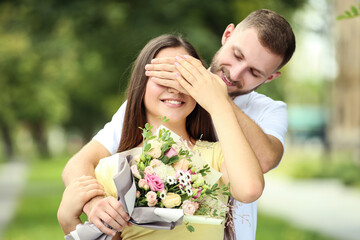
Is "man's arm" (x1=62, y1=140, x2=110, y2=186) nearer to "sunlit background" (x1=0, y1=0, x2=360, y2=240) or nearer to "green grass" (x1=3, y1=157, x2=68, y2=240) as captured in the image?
"sunlit background" (x1=0, y1=0, x2=360, y2=240)

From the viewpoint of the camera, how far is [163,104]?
312 centimetres

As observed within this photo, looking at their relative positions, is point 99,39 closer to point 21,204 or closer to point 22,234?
point 22,234

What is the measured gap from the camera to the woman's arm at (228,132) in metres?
2.73

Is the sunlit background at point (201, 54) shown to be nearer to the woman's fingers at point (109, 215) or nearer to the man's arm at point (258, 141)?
the man's arm at point (258, 141)

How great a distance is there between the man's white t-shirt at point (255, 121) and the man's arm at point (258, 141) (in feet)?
0.92

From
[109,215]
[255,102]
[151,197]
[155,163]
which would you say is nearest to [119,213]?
[109,215]

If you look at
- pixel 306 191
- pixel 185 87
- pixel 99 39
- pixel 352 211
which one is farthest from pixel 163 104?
pixel 306 191

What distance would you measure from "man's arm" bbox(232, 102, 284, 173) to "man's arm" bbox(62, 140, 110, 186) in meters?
0.85

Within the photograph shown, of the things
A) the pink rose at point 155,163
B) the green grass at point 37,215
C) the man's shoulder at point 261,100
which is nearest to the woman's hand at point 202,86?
the pink rose at point 155,163

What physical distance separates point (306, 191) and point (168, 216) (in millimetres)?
14839

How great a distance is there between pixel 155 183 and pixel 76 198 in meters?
0.47

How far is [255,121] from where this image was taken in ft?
12.0

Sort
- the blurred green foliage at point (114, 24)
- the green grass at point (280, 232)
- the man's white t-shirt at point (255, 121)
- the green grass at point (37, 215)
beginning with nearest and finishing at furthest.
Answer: the man's white t-shirt at point (255, 121)
the green grass at point (280, 232)
the blurred green foliage at point (114, 24)
the green grass at point (37, 215)

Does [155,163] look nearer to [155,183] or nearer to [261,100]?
[155,183]
